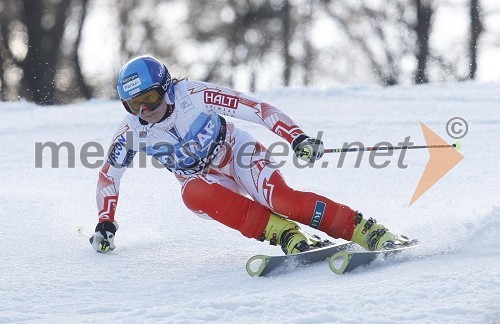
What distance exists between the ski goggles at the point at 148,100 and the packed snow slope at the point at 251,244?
819 mm

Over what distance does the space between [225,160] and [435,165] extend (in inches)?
124

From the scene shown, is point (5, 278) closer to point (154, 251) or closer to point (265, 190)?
point (154, 251)

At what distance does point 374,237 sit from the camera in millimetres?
4543

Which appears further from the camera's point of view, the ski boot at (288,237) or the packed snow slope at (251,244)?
the ski boot at (288,237)

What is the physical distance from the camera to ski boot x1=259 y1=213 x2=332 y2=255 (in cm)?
452

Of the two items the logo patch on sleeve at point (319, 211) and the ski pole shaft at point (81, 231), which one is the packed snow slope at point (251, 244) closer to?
the ski pole shaft at point (81, 231)

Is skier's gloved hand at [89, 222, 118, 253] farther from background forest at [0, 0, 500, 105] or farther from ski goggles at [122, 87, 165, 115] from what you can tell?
background forest at [0, 0, 500, 105]

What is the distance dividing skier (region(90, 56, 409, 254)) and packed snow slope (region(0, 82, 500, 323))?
0.25 metres

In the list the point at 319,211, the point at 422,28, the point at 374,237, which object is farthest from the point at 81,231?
the point at 422,28

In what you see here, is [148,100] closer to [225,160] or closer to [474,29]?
[225,160]

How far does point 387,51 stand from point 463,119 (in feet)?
45.5

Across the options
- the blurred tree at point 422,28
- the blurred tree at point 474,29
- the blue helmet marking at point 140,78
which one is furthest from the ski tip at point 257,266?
the blurred tree at point 422,28

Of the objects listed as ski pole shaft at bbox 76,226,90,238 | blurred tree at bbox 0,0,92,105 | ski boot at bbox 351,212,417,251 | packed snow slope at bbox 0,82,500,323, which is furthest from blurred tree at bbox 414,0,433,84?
ski boot at bbox 351,212,417,251

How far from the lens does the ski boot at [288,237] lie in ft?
14.8
